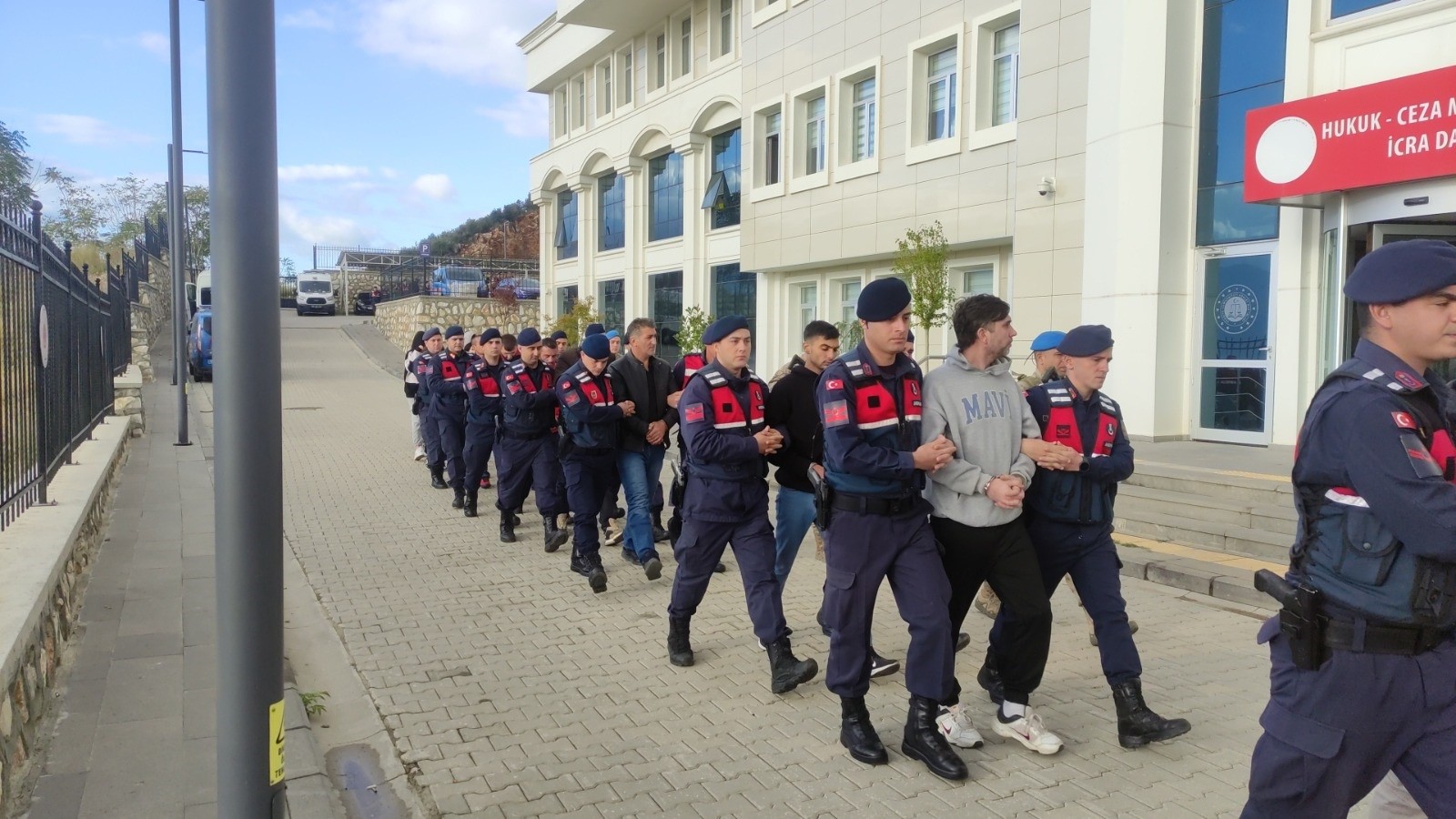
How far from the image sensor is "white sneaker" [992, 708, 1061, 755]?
174 inches

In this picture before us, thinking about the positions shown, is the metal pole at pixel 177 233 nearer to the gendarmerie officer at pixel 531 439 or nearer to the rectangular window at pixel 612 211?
the gendarmerie officer at pixel 531 439

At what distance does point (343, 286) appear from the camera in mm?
52000

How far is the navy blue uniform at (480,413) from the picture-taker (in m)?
10.1

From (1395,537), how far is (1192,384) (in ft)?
39.1

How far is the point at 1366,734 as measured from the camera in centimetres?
255

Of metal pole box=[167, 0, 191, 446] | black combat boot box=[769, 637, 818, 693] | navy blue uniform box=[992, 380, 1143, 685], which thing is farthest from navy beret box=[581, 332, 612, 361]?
metal pole box=[167, 0, 191, 446]

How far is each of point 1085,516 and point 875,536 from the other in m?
0.96

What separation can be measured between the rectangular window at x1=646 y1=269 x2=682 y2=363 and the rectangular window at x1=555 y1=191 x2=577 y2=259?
5.97 metres

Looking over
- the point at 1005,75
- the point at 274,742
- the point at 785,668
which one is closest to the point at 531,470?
the point at 785,668

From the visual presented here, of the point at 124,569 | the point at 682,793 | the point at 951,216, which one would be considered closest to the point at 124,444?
the point at 124,569

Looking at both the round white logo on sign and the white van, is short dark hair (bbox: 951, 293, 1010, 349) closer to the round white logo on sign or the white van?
the round white logo on sign

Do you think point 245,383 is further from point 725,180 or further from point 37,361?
point 725,180

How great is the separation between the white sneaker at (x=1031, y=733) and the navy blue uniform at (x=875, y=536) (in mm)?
453

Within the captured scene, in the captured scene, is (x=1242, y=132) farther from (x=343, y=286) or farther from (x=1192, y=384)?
(x=343, y=286)
